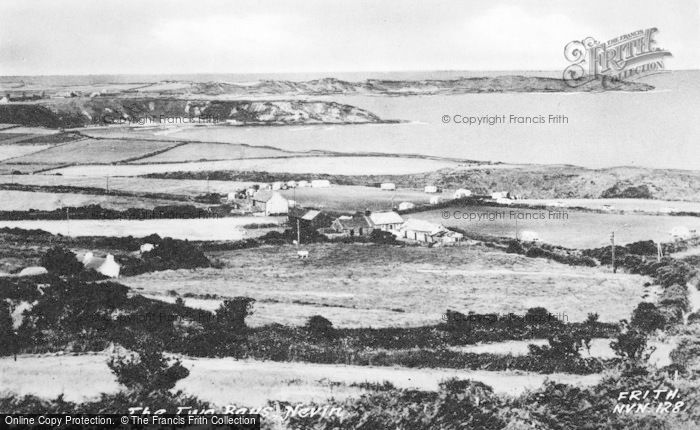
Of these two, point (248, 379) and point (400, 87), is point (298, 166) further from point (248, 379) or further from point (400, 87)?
point (248, 379)

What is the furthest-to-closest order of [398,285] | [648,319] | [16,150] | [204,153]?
[204,153] < [16,150] < [398,285] < [648,319]

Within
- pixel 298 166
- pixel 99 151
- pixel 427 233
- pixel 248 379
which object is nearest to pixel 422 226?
pixel 427 233

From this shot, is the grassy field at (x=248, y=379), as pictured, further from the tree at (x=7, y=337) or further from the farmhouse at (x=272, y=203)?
the farmhouse at (x=272, y=203)

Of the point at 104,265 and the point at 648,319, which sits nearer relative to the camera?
the point at 648,319

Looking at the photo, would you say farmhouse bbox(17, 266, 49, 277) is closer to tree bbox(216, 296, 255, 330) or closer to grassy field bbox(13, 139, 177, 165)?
grassy field bbox(13, 139, 177, 165)

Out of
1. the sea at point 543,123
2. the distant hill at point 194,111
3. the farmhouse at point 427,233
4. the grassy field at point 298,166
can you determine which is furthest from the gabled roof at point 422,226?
the distant hill at point 194,111

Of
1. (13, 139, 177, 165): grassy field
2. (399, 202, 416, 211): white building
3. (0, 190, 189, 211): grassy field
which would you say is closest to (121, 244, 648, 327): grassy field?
(399, 202, 416, 211): white building
